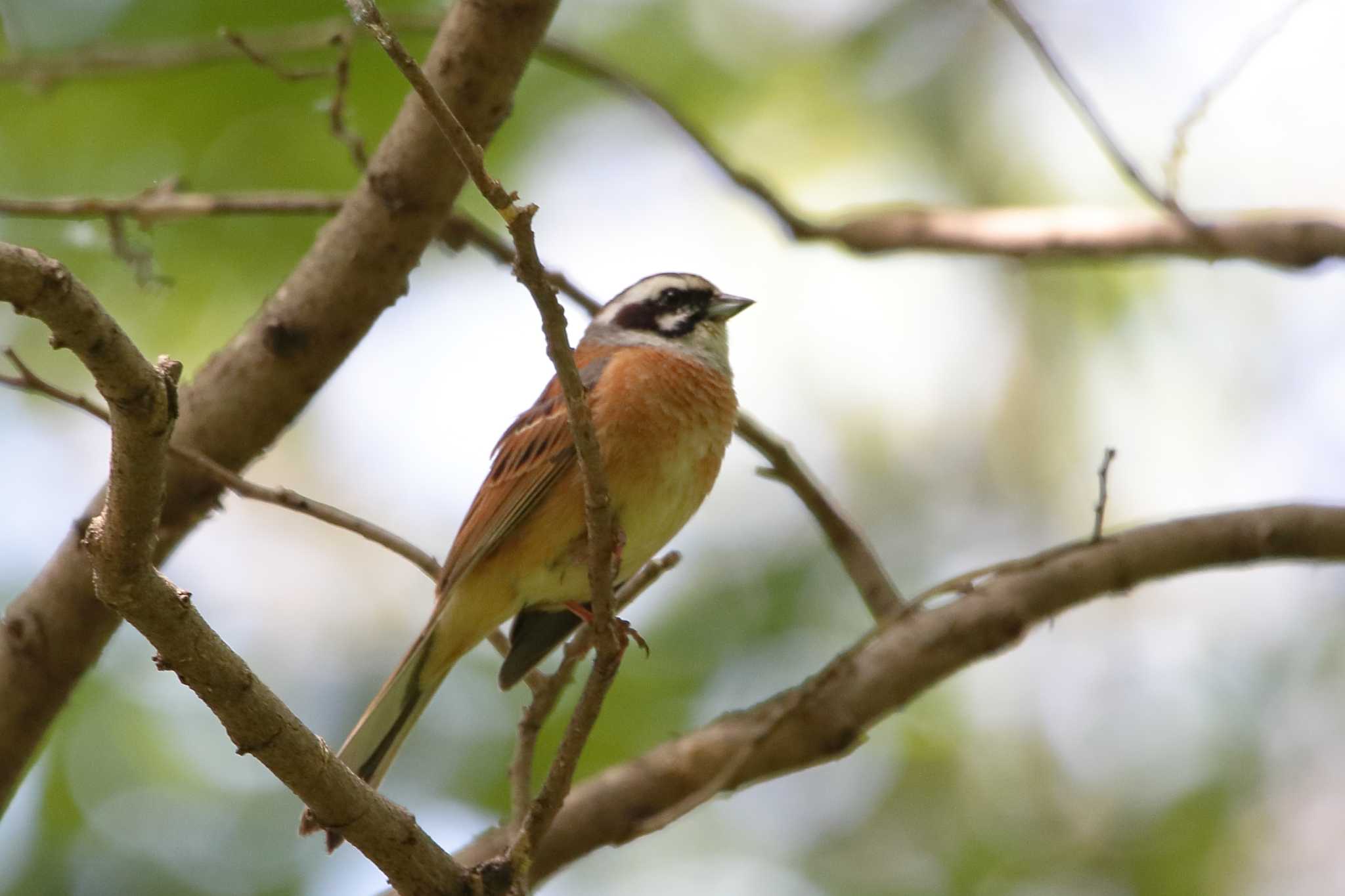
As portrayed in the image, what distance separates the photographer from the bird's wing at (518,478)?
482cm

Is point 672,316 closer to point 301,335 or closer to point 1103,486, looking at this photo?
point 301,335

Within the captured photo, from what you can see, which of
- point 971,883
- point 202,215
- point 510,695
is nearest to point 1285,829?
point 971,883

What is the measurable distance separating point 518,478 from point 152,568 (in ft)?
7.96

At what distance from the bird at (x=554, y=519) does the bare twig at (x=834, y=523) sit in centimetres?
33

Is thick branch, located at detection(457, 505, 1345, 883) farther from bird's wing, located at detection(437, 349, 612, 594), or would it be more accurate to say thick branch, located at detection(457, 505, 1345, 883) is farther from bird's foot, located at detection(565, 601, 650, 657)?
bird's wing, located at detection(437, 349, 612, 594)

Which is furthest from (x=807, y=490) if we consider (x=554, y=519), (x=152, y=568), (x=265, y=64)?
(x=152, y=568)

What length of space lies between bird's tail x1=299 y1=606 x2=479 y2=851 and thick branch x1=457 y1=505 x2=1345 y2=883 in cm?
64

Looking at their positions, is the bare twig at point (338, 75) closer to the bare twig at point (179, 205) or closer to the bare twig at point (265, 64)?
the bare twig at point (265, 64)

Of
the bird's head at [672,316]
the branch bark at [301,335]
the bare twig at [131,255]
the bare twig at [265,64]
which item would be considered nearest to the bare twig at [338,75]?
the bare twig at [265,64]

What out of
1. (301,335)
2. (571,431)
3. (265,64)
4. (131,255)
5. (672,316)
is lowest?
(571,431)

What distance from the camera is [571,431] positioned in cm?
334

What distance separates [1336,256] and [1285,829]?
3432 millimetres

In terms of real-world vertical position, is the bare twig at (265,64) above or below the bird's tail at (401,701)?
above

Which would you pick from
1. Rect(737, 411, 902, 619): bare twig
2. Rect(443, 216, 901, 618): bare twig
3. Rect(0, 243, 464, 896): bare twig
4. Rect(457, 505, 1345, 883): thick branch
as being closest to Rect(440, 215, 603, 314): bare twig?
Rect(443, 216, 901, 618): bare twig
